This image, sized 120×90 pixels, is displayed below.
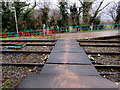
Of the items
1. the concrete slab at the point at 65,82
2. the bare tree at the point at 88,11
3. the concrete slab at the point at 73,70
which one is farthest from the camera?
the bare tree at the point at 88,11

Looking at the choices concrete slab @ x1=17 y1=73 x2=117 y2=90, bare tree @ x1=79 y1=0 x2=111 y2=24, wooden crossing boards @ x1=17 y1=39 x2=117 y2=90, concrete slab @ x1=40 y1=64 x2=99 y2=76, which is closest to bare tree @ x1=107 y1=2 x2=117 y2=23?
bare tree @ x1=79 y1=0 x2=111 y2=24

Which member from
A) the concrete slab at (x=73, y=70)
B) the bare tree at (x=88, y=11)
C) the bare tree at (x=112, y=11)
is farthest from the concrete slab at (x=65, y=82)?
the bare tree at (x=112, y=11)

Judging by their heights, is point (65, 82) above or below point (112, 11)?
below

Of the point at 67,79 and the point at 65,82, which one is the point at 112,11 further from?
the point at 65,82

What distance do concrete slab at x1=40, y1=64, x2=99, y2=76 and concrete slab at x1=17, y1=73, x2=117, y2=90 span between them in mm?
147

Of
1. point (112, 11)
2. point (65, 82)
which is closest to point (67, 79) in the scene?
point (65, 82)

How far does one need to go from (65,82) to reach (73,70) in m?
0.57

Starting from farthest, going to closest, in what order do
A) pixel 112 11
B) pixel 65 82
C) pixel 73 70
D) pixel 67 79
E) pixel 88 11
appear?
pixel 112 11 → pixel 88 11 → pixel 73 70 → pixel 67 79 → pixel 65 82

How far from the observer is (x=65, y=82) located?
1859mm

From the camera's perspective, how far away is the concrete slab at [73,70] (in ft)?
7.34

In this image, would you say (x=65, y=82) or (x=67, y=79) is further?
(x=67, y=79)

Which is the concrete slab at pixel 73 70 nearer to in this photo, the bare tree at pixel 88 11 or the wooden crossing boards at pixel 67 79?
the wooden crossing boards at pixel 67 79

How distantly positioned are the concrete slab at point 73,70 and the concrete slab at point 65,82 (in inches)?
5.8

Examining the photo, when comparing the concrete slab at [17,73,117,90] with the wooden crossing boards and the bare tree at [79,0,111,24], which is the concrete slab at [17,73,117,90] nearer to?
the wooden crossing boards
